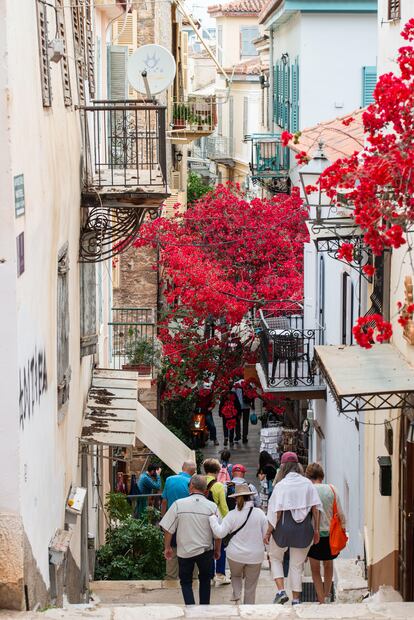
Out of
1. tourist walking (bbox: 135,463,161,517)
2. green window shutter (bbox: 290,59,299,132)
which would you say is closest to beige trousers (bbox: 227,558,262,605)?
tourist walking (bbox: 135,463,161,517)

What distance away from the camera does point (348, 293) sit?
18172 millimetres

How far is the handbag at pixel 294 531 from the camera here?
37.6 feet

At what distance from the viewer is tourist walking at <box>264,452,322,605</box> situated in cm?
1139

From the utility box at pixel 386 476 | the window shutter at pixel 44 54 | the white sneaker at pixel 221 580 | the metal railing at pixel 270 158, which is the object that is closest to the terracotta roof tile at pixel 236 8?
the metal railing at pixel 270 158

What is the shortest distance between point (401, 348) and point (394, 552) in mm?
2067

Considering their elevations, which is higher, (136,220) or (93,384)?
(136,220)

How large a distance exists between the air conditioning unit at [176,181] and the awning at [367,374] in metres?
24.9

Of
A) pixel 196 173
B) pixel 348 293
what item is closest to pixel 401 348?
pixel 348 293

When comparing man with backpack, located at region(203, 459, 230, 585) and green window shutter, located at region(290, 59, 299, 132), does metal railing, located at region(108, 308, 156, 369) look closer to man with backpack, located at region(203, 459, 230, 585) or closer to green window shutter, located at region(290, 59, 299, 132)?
green window shutter, located at region(290, 59, 299, 132)

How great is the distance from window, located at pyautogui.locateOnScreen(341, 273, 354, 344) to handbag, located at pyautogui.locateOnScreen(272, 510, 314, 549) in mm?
6297

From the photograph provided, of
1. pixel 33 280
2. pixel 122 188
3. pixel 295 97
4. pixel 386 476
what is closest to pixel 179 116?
pixel 295 97

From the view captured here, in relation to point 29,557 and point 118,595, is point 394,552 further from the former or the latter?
point 29,557

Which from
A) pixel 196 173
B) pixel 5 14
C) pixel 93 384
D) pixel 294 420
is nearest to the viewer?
pixel 5 14

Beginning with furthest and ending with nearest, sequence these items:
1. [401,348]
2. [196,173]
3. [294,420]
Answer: [196,173] < [294,420] < [401,348]
